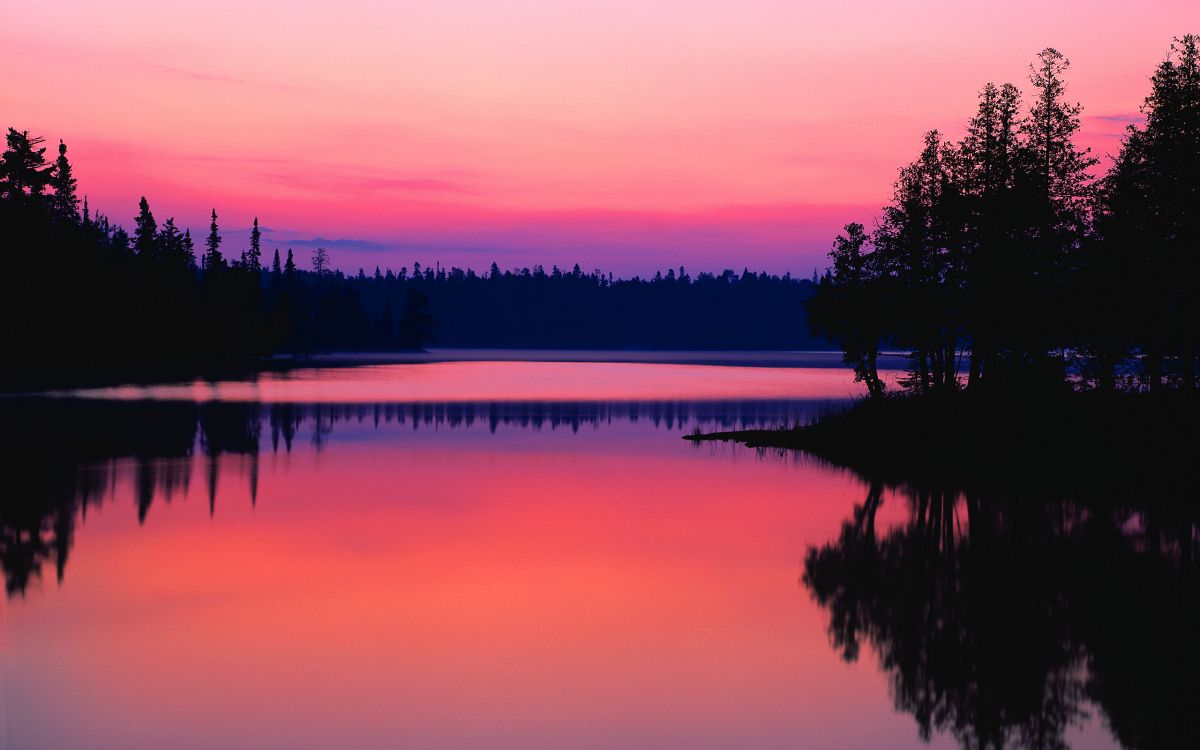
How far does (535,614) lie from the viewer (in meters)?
18.0

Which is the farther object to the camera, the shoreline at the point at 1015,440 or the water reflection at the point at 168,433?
the shoreline at the point at 1015,440

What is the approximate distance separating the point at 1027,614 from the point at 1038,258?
3740 cm

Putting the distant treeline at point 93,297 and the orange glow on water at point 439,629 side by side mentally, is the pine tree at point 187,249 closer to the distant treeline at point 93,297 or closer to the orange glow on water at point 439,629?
the distant treeline at point 93,297

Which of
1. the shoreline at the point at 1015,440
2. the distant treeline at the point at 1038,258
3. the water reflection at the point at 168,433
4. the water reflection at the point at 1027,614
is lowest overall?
the water reflection at the point at 168,433

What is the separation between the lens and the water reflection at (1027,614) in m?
13.2

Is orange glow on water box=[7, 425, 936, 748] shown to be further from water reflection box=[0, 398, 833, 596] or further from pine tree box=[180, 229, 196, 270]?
pine tree box=[180, 229, 196, 270]

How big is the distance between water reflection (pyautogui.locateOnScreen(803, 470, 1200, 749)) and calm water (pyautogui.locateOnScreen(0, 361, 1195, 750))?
71 millimetres

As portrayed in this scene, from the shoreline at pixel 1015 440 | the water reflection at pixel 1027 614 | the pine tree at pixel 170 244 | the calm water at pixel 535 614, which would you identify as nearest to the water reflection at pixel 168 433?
the calm water at pixel 535 614

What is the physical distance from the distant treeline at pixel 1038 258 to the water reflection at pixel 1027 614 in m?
17.5

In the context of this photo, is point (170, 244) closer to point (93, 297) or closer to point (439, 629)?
point (93, 297)

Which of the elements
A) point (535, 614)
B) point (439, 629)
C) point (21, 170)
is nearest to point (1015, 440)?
point (535, 614)

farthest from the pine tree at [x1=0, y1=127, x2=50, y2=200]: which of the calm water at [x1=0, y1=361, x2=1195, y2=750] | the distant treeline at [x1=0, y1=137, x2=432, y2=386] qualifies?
the calm water at [x1=0, y1=361, x2=1195, y2=750]

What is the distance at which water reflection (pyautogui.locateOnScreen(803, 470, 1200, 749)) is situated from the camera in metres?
13.2

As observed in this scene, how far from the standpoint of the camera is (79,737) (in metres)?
12.3
